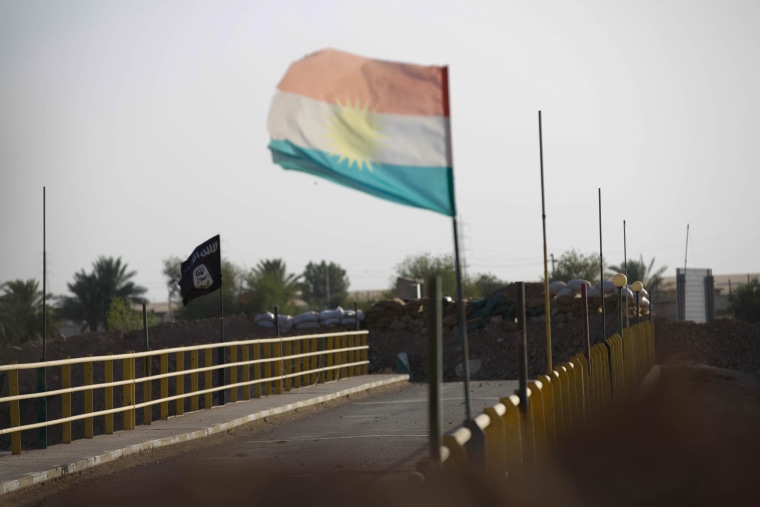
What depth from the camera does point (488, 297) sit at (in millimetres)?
49562

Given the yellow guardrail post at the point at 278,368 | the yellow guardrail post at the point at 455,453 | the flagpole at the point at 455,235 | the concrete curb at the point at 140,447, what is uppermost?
the flagpole at the point at 455,235

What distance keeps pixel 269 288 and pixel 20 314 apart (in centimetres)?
2394

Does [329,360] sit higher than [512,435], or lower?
lower

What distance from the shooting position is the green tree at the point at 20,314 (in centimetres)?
6400

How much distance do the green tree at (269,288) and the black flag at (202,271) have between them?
6076cm

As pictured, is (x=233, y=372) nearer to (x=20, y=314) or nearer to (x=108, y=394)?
(x=108, y=394)

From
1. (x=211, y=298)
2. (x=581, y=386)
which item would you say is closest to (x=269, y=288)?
(x=211, y=298)

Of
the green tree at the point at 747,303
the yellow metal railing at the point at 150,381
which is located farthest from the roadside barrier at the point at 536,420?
the green tree at the point at 747,303

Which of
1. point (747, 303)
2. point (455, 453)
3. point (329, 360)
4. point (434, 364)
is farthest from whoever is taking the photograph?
point (747, 303)

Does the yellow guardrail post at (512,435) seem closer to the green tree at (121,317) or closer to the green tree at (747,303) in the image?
the green tree at (121,317)

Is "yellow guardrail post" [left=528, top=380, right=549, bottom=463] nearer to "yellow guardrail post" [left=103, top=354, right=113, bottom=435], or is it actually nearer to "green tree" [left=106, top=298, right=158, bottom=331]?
"yellow guardrail post" [left=103, top=354, right=113, bottom=435]

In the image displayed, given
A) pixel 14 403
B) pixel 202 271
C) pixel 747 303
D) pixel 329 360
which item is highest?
pixel 202 271

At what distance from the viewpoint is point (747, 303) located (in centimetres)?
7562

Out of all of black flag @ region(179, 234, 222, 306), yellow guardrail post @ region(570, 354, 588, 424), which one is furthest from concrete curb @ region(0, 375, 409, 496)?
yellow guardrail post @ region(570, 354, 588, 424)
